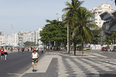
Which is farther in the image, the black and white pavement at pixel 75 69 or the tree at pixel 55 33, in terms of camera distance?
the tree at pixel 55 33

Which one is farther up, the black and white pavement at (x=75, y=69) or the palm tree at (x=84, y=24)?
the palm tree at (x=84, y=24)

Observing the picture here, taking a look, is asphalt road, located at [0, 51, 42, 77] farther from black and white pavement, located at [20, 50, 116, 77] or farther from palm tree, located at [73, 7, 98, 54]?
palm tree, located at [73, 7, 98, 54]

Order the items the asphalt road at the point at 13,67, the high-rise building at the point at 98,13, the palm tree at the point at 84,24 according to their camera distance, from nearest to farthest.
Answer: the asphalt road at the point at 13,67 < the palm tree at the point at 84,24 < the high-rise building at the point at 98,13

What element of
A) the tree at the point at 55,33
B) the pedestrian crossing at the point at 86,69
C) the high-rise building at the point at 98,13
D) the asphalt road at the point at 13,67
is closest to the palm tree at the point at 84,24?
the asphalt road at the point at 13,67

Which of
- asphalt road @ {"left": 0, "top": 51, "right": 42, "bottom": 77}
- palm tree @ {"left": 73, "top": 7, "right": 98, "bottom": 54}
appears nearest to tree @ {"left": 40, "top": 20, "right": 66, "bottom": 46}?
palm tree @ {"left": 73, "top": 7, "right": 98, "bottom": 54}

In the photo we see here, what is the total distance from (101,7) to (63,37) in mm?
106878

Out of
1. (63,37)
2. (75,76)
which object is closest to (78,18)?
(75,76)

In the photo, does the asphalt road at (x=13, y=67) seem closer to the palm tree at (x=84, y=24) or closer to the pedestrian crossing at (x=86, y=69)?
the pedestrian crossing at (x=86, y=69)

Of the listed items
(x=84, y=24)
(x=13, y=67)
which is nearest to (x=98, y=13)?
(x=84, y=24)

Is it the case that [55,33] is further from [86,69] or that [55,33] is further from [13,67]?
[86,69]

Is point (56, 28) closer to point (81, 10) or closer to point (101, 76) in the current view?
point (81, 10)

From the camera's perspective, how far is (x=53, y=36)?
6438 centimetres

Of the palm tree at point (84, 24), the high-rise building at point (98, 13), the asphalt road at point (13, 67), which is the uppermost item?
the high-rise building at point (98, 13)

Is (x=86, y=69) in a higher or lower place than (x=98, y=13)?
lower
